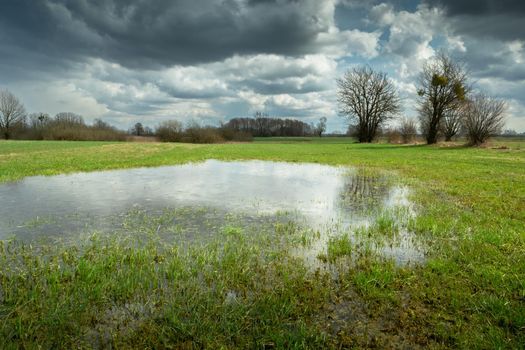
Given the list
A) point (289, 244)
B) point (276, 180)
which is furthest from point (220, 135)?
point (289, 244)

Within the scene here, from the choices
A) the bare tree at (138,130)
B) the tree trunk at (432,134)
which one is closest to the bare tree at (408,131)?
the tree trunk at (432,134)

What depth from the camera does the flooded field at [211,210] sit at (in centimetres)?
590

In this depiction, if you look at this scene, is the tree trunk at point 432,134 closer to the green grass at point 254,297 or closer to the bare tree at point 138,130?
the green grass at point 254,297

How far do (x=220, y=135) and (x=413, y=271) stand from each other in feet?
251

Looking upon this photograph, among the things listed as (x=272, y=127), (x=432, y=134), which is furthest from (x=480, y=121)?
(x=272, y=127)

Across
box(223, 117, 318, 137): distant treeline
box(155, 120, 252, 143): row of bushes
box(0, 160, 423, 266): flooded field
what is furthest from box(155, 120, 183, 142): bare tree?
box(0, 160, 423, 266): flooded field

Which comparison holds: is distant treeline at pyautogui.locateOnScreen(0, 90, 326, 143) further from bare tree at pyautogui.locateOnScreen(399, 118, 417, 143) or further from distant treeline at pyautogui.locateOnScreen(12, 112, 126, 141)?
bare tree at pyautogui.locateOnScreen(399, 118, 417, 143)

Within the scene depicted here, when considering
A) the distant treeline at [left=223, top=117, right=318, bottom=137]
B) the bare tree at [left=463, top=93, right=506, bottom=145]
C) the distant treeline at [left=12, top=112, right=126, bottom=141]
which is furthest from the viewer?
the distant treeline at [left=223, top=117, right=318, bottom=137]

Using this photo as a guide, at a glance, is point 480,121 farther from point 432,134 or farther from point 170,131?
point 170,131

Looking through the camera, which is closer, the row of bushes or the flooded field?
the flooded field

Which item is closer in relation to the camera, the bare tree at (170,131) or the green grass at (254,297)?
the green grass at (254,297)

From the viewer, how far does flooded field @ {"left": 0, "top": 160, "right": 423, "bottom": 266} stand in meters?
5.90

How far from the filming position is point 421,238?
235 inches

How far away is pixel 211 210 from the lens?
315 inches
